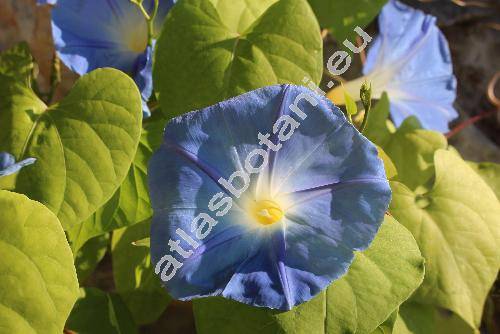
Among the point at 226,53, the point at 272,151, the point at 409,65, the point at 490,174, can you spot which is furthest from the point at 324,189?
the point at 409,65

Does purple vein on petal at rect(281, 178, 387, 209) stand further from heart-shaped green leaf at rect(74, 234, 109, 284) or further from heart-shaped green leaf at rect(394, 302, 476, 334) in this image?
heart-shaped green leaf at rect(74, 234, 109, 284)

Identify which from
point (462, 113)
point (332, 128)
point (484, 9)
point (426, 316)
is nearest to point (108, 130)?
point (332, 128)

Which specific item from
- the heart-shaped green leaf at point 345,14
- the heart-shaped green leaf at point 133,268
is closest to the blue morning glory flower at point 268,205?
the heart-shaped green leaf at point 133,268

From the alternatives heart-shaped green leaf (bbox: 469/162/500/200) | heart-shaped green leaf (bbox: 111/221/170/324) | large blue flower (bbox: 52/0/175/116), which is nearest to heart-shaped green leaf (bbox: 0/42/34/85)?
large blue flower (bbox: 52/0/175/116)

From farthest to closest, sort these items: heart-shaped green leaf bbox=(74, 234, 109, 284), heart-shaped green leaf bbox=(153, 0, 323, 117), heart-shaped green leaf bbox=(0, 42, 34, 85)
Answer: heart-shaped green leaf bbox=(74, 234, 109, 284) → heart-shaped green leaf bbox=(0, 42, 34, 85) → heart-shaped green leaf bbox=(153, 0, 323, 117)

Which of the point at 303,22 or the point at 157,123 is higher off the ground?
the point at 303,22

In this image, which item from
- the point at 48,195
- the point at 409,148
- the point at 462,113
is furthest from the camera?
the point at 462,113

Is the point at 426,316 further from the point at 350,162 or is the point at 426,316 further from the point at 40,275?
the point at 40,275
